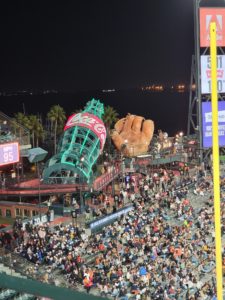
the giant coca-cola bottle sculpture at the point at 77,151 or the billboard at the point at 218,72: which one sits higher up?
the billboard at the point at 218,72

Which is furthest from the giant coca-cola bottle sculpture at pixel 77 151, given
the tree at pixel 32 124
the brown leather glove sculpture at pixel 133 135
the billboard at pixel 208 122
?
the tree at pixel 32 124

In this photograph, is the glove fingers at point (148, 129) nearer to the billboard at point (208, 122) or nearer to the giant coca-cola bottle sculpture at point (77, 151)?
the giant coca-cola bottle sculpture at point (77, 151)

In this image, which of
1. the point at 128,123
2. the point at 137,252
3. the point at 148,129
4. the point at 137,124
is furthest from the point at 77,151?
the point at 128,123

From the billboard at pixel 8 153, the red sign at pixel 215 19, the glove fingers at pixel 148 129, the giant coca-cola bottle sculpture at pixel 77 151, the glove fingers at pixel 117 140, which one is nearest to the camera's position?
the billboard at pixel 8 153

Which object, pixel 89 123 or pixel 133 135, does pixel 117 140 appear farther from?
pixel 89 123

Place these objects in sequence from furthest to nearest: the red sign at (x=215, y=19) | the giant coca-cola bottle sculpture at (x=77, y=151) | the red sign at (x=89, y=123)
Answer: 1. the red sign at (x=89, y=123)
2. the red sign at (x=215, y=19)
3. the giant coca-cola bottle sculpture at (x=77, y=151)

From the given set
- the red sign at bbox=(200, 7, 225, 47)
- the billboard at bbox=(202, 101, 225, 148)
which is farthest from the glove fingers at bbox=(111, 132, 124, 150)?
the red sign at bbox=(200, 7, 225, 47)
